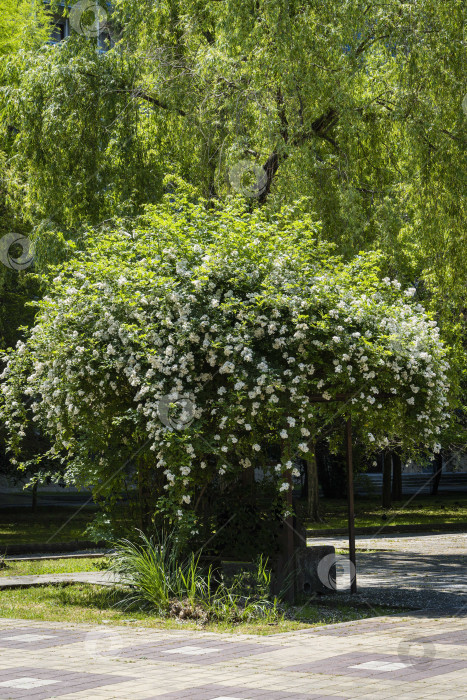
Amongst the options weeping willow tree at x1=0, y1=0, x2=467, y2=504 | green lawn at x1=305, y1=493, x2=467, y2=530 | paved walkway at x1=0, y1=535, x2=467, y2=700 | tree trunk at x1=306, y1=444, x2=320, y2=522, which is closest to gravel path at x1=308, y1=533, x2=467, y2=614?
paved walkway at x1=0, y1=535, x2=467, y2=700

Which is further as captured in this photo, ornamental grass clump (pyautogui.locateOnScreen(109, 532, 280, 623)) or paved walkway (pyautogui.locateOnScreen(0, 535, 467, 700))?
ornamental grass clump (pyautogui.locateOnScreen(109, 532, 280, 623))

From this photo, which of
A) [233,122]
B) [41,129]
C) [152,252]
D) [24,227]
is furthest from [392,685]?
[24,227]

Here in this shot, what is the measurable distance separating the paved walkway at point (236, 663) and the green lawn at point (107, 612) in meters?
0.38

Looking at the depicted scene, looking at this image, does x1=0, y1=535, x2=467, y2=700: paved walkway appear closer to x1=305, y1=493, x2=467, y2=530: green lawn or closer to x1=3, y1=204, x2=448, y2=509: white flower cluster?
x1=3, y1=204, x2=448, y2=509: white flower cluster

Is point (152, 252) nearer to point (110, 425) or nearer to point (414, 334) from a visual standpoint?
point (110, 425)

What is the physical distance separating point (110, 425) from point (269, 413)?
217 cm

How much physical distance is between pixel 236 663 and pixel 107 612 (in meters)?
3.40

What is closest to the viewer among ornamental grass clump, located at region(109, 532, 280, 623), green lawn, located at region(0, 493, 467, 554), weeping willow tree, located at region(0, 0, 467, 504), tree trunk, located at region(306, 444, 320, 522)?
ornamental grass clump, located at region(109, 532, 280, 623)

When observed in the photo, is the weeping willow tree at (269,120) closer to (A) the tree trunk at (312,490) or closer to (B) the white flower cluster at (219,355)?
(B) the white flower cluster at (219,355)

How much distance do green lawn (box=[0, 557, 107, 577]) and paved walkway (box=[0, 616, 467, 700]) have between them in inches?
230

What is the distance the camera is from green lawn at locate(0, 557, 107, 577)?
50.3ft

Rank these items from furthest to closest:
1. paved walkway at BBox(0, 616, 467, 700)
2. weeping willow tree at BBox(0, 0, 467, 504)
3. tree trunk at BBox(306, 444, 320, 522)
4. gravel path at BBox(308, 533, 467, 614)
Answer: tree trunk at BBox(306, 444, 320, 522)
weeping willow tree at BBox(0, 0, 467, 504)
gravel path at BBox(308, 533, 467, 614)
paved walkway at BBox(0, 616, 467, 700)

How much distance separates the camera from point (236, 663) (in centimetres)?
745

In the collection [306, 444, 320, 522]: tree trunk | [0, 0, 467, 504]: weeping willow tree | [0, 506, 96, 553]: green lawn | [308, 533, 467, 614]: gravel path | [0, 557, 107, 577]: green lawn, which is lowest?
[308, 533, 467, 614]: gravel path
